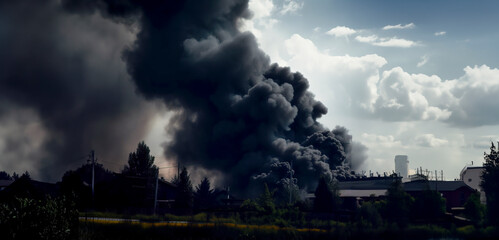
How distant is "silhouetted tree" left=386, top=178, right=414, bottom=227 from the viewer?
62.2 m

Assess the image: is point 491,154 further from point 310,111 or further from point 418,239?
point 310,111

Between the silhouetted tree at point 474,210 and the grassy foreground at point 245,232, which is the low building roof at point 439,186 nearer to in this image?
the silhouetted tree at point 474,210

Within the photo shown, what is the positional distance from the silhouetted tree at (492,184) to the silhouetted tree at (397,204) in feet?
41.3

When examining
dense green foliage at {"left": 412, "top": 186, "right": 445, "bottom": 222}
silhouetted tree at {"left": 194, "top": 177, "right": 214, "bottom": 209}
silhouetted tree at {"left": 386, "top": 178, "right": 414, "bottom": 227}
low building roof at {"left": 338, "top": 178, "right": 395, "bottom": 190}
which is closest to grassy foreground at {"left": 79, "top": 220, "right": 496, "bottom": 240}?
silhouetted tree at {"left": 386, "top": 178, "right": 414, "bottom": 227}

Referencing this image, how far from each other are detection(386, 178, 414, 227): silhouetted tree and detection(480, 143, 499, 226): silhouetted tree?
1258 cm

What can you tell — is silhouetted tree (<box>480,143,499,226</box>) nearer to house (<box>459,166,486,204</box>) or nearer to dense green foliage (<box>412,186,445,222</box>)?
dense green foliage (<box>412,186,445,222</box>)

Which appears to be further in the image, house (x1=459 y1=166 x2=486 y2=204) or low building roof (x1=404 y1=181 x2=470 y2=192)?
house (x1=459 y1=166 x2=486 y2=204)

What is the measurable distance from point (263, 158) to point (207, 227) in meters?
68.5

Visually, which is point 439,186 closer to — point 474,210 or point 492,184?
point 492,184

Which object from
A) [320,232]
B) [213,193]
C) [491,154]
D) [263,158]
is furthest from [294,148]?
[320,232]

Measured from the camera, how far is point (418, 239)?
54.4m

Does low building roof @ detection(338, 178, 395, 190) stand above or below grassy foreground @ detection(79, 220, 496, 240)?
above

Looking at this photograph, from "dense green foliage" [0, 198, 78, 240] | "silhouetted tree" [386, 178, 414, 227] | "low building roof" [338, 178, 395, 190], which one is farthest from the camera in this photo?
"low building roof" [338, 178, 395, 190]

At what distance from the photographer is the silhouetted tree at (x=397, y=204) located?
204 ft
